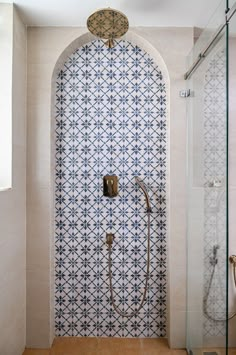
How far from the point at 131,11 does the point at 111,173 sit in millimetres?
1182

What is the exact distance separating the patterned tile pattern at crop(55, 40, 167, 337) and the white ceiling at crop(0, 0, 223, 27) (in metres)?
0.29

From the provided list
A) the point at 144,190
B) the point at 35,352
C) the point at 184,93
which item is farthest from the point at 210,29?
the point at 35,352

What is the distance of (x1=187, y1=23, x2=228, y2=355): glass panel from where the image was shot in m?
1.58

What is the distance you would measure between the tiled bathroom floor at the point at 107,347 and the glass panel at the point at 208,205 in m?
0.26

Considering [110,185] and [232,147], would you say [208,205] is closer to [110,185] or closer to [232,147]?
[232,147]

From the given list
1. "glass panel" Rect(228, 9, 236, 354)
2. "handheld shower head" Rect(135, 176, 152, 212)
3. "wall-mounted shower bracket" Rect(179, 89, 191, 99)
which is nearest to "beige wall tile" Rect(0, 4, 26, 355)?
"handheld shower head" Rect(135, 176, 152, 212)

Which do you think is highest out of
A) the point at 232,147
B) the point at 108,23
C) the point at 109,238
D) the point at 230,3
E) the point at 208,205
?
the point at 108,23

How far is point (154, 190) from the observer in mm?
2531

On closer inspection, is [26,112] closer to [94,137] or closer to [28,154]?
[28,154]

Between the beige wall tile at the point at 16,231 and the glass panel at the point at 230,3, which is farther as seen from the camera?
the beige wall tile at the point at 16,231

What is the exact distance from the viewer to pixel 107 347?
241 cm

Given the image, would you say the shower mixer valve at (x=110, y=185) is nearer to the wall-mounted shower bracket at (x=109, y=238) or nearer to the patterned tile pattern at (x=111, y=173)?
the patterned tile pattern at (x=111, y=173)

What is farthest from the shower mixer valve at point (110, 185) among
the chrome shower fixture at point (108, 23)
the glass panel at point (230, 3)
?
the glass panel at point (230, 3)

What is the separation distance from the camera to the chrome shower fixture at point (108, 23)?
6.28 feet
